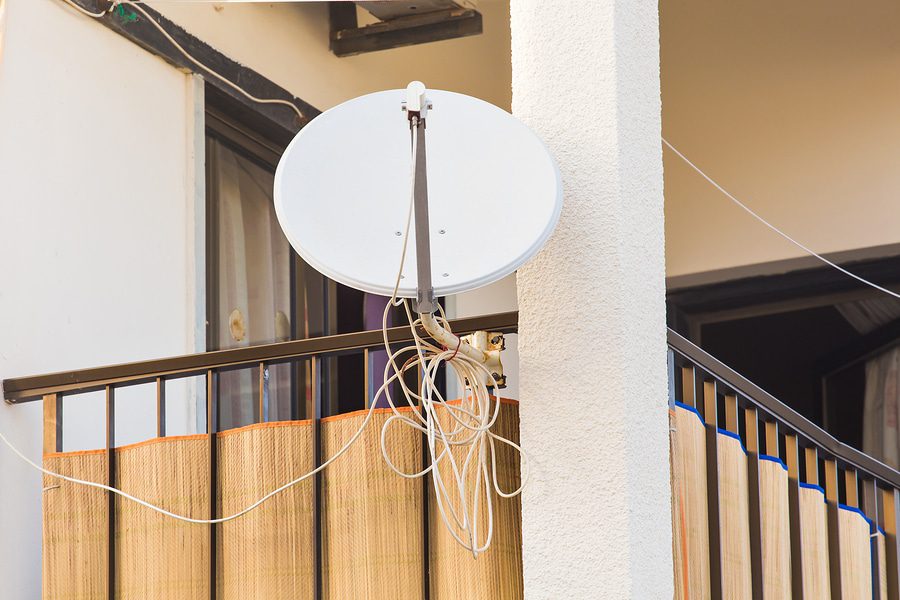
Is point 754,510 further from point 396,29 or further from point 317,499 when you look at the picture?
point 396,29

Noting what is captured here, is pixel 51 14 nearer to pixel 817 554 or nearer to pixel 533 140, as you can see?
pixel 533 140

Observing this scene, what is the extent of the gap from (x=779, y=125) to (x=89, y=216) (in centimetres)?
344

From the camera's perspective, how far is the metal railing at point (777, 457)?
3.09 meters

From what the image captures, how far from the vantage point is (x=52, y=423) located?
3373 millimetres

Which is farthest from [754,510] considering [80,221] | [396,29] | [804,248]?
[396,29]

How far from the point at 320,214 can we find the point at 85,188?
6.26 ft

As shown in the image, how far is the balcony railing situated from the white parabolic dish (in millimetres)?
330

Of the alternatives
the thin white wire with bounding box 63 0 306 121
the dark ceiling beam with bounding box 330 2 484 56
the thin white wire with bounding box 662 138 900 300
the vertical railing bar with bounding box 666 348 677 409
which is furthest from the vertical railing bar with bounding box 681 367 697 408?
the thin white wire with bounding box 662 138 900 300

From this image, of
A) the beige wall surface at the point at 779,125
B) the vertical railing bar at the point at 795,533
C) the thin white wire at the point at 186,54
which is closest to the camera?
the vertical railing bar at the point at 795,533

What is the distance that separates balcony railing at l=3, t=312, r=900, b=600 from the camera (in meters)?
2.83

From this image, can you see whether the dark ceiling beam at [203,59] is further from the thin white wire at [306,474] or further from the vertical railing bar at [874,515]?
the vertical railing bar at [874,515]

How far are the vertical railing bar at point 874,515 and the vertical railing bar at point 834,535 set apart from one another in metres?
0.32

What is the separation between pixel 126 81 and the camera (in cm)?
438

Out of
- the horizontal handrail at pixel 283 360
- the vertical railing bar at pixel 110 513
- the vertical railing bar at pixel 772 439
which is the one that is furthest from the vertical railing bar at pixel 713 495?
the vertical railing bar at pixel 110 513
